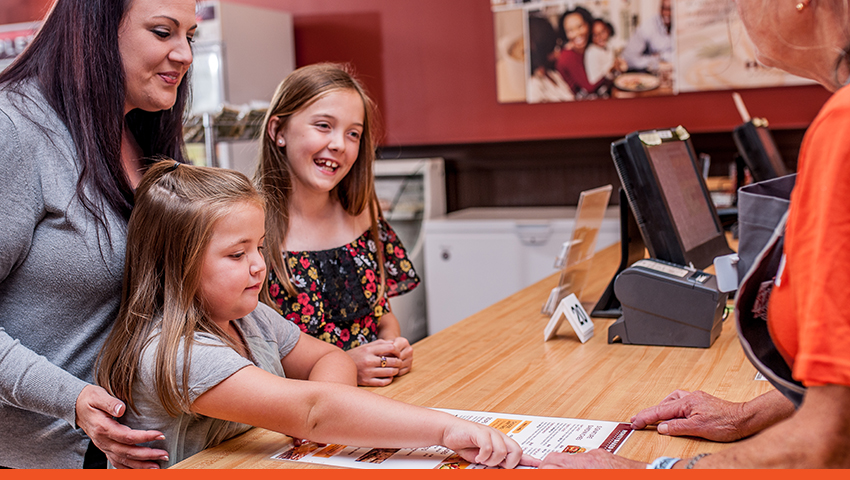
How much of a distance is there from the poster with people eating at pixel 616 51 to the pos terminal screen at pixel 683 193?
196 centimetres

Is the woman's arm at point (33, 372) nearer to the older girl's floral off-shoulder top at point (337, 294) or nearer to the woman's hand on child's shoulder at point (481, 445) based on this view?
the woman's hand on child's shoulder at point (481, 445)

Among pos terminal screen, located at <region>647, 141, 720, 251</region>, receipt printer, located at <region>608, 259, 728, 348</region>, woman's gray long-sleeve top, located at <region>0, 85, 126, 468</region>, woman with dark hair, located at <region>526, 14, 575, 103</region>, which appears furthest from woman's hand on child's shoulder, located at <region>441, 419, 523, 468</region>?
woman with dark hair, located at <region>526, 14, 575, 103</region>

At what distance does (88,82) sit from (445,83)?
3.14 meters

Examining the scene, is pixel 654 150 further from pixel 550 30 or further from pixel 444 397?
pixel 550 30

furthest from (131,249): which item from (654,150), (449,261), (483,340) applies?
(449,261)

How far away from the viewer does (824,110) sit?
71 cm

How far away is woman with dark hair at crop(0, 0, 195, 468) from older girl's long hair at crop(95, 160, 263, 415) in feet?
0.19

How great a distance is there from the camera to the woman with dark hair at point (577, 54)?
12.9 ft

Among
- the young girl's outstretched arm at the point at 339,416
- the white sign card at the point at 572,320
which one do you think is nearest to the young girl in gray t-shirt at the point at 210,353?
the young girl's outstretched arm at the point at 339,416

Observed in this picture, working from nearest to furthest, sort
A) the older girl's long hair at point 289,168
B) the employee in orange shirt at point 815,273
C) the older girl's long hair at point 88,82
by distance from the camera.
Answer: the employee in orange shirt at point 815,273, the older girl's long hair at point 88,82, the older girl's long hair at point 289,168

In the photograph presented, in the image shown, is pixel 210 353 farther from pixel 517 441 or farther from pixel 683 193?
pixel 683 193

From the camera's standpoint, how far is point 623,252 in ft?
6.25

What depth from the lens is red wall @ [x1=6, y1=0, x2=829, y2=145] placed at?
388cm

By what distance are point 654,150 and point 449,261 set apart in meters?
2.17
